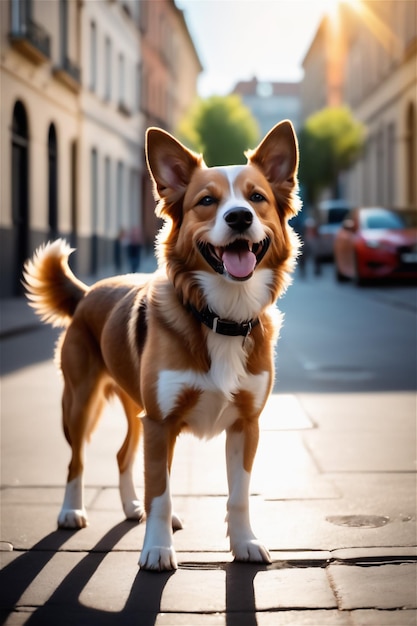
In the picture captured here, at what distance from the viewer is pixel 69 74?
89.2 ft

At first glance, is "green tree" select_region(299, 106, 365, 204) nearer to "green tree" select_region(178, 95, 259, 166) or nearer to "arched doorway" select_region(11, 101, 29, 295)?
"green tree" select_region(178, 95, 259, 166)

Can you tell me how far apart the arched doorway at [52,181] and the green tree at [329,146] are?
2806 centimetres

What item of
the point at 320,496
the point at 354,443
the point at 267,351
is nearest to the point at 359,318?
the point at 354,443

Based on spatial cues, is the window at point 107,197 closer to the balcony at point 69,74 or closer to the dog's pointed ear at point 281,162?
the balcony at point 69,74

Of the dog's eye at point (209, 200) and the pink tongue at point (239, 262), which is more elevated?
the dog's eye at point (209, 200)

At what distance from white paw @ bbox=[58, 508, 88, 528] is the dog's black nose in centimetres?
176

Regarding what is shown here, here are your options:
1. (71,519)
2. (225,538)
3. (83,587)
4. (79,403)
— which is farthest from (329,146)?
(83,587)

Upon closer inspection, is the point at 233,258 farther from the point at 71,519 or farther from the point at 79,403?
the point at 71,519

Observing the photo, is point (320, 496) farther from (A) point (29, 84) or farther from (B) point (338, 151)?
(B) point (338, 151)

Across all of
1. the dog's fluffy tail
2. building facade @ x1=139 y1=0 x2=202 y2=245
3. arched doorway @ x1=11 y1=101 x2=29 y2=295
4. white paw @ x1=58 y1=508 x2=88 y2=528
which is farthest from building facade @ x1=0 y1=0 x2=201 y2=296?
white paw @ x1=58 y1=508 x2=88 y2=528

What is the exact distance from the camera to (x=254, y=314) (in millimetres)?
4406

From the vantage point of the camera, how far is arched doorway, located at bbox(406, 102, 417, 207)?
37.8 metres

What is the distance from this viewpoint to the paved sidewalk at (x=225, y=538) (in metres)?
3.79

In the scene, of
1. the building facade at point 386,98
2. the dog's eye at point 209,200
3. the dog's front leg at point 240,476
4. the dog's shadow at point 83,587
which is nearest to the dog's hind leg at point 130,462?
the dog's shadow at point 83,587
